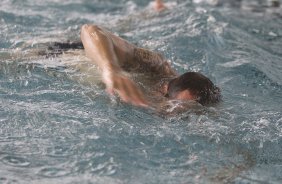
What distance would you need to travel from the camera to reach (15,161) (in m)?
3.56

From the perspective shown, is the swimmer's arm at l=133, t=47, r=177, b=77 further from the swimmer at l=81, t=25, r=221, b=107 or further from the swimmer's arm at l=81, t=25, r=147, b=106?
the swimmer's arm at l=81, t=25, r=147, b=106

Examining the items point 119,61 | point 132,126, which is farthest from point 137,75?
point 132,126

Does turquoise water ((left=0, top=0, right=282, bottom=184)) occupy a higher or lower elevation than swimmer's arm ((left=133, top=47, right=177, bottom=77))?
lower

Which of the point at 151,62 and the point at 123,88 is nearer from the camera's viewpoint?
the point at 123,88

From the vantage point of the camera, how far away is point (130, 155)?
3.78 m

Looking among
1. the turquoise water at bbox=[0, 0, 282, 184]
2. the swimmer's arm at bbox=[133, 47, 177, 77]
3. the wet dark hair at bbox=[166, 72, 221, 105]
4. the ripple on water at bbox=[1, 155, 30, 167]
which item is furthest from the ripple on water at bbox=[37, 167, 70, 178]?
the swimmer's arm at bbox=[133, 47, 177, 77]

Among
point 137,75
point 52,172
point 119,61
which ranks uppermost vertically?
point 119,61

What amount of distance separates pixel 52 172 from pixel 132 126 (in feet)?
3.03

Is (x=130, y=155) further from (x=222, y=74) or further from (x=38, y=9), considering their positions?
(x=38, y=9)

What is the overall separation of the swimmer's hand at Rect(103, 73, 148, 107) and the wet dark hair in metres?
0.30

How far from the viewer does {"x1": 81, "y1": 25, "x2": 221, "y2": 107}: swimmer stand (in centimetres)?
421

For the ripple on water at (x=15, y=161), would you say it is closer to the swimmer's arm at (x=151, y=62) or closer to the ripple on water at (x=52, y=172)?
the ripple on water at (x=52, y=172)

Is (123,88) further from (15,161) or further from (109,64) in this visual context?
(15,161)

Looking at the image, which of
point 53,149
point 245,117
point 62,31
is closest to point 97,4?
point 62,31
